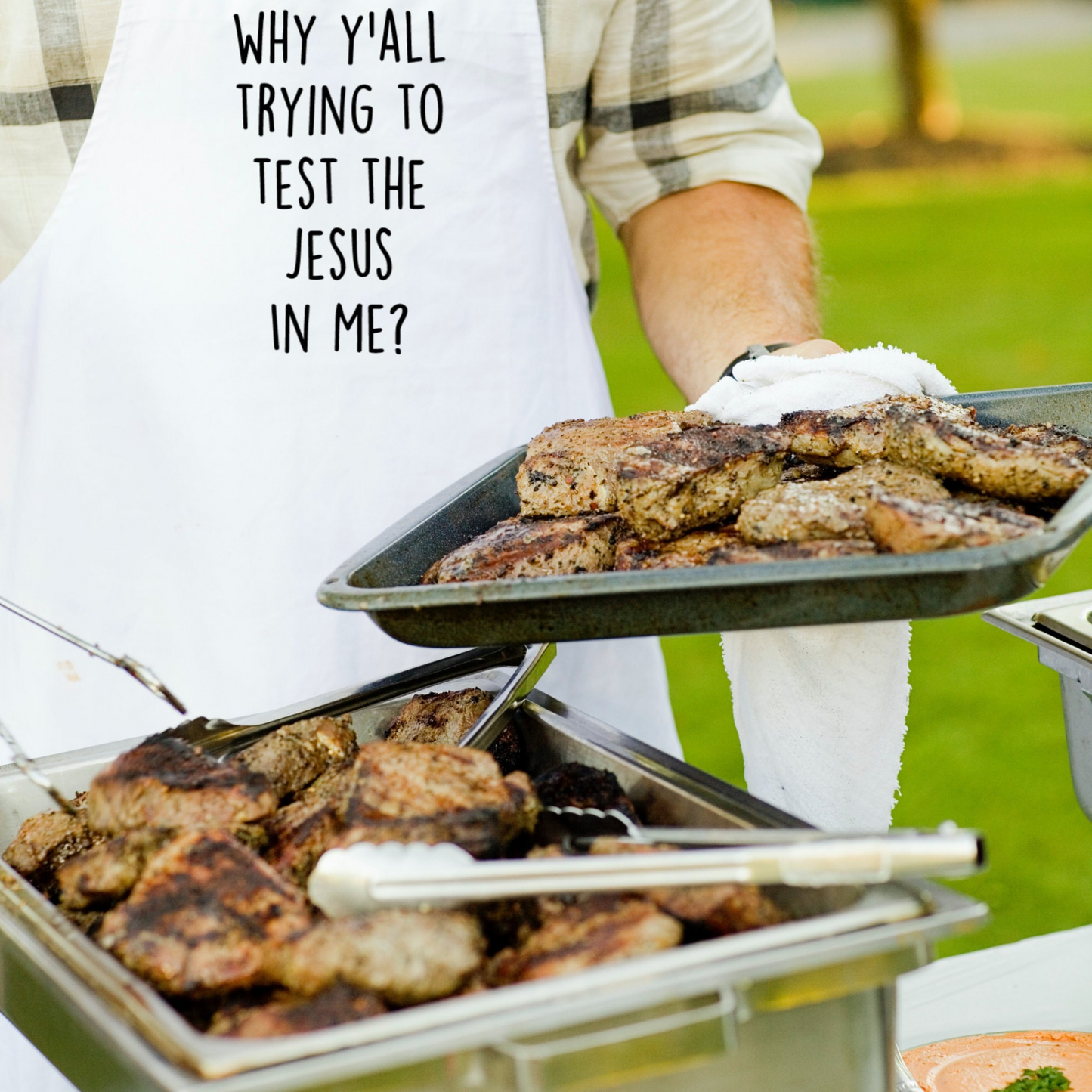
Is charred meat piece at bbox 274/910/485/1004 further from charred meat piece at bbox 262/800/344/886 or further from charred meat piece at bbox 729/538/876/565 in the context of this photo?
charred meat piece at bbox 729/538/876/565

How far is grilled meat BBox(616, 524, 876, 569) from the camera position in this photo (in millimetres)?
1262

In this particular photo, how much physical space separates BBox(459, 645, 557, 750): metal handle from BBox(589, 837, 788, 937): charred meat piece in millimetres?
361

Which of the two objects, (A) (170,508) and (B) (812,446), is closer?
(B) (812,446)

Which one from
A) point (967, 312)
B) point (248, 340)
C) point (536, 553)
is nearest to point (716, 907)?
point (536, 553)

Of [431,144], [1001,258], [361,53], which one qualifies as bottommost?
[1001,258]

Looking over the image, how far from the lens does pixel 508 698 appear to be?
146 cm

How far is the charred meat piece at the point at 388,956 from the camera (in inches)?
38.3

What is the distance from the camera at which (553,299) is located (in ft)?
7.82

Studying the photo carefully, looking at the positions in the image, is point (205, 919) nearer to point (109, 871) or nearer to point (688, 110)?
point (109, 871)

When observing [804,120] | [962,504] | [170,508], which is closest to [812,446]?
[962,504]

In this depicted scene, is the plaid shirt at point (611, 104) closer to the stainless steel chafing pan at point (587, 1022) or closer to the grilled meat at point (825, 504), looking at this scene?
the grilled meat at point (825, 504)

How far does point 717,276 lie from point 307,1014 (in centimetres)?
178

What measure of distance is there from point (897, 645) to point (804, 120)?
5.43 feet

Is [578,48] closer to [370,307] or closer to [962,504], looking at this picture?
[370,307]
